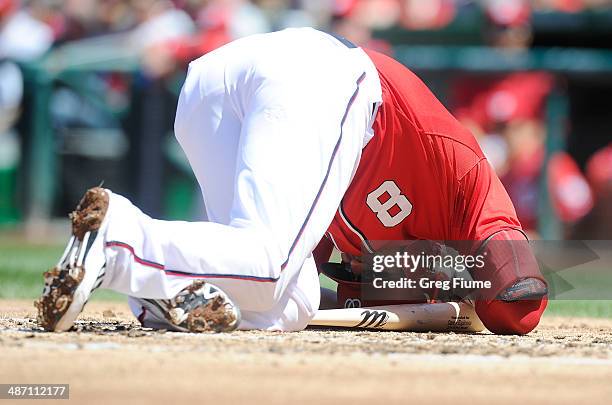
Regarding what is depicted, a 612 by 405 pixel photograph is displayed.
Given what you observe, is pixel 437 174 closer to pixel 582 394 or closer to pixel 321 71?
pixel 321 71

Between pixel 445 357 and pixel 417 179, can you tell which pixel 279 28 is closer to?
pixel 417 179

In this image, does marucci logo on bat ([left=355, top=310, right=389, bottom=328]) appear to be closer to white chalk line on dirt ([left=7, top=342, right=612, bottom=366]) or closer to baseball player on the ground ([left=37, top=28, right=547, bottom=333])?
baseball player on the ground ([left=37, top=28, right=547, bottom=333])

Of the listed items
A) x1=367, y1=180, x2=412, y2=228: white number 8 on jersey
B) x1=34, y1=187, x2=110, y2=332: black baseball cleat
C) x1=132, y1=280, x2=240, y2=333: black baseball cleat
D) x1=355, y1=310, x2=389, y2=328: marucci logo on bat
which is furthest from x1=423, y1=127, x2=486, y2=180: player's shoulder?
x1=34, y1=187, x2=110, y2=332: black baseball cleat

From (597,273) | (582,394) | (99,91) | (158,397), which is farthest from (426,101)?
(99,91)

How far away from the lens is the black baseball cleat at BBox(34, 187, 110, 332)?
2.86 metres

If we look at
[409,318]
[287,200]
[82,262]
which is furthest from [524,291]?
[82,262]

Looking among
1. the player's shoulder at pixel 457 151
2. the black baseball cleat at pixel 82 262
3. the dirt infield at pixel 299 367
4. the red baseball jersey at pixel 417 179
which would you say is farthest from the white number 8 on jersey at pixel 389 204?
the black baseball cleat at pixel 82 262

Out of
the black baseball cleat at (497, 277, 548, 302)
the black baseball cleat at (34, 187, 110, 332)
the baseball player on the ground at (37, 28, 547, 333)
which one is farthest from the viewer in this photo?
the black baseball cleat at (497, 277, 548, 302)

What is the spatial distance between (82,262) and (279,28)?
702 centimetres

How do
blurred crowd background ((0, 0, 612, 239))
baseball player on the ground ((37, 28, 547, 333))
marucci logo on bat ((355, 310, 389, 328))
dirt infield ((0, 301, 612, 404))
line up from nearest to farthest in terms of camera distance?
1. dirt infield ((0, 301, 612, 404))
2. baseball player on the ground ((37, 28, 547, 333))
3. marucci logo on bat ((355, 310, 389, 328))
4. blurred crowd background ((0, 0, 612, 239))

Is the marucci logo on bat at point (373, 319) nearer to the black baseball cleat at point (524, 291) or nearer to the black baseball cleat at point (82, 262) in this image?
the black baseball cleat at point (524, 291)

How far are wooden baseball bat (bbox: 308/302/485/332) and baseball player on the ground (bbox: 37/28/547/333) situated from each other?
5.1 inches

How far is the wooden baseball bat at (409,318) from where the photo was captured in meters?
3.68

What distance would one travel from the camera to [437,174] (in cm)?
359
